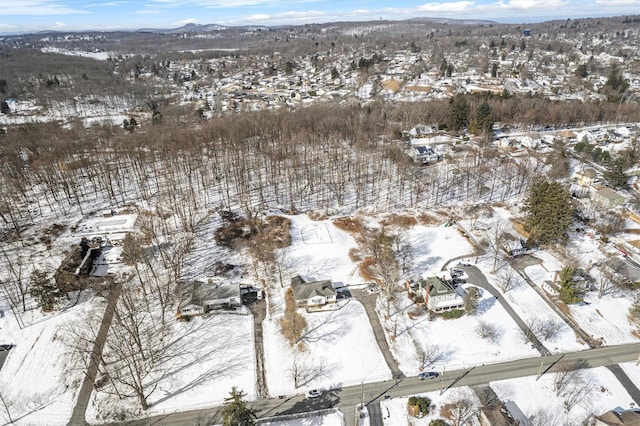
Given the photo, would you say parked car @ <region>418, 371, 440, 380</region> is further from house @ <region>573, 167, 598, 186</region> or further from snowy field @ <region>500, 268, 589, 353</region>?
house @ <region>573, 167, 598, 186</region>

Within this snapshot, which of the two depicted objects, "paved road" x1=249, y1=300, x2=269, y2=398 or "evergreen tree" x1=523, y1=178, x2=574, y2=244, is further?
"evergreen tree" x1=523, y1=178, x2=574, y2=244

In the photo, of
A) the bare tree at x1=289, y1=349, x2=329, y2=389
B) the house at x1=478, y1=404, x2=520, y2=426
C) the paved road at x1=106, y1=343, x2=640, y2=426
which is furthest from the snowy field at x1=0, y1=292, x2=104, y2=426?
the house at x1=478, y1=404, x2=520, y2=426

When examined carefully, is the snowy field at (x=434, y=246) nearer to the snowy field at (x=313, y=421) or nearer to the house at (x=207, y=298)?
the snowy field at (x=313, y=421)

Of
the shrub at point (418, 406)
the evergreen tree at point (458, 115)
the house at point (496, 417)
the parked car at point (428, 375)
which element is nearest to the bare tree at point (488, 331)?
the parked car at point (428, 375)

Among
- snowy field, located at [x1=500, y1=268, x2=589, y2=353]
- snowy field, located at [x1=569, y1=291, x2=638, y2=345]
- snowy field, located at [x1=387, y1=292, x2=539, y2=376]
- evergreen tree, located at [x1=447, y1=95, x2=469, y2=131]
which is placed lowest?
snowy field, located at [x1=569, y1=291, x2=638, y2=345]

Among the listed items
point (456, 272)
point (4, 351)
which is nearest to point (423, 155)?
point (456, 272)

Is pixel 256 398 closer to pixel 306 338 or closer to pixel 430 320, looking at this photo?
pixel 306 338

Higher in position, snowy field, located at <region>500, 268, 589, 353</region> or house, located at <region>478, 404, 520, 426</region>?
house, located at <region>478, 404, 520, 426</region>
